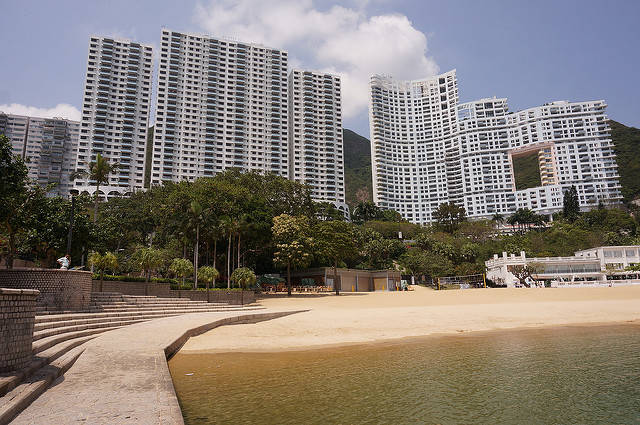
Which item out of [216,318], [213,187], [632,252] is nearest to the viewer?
[216,318]

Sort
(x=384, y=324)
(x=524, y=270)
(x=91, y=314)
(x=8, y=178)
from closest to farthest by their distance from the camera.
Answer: (x=91, y=314), (x=8, y=178), (x=384, y=324), (x=524, y=270)

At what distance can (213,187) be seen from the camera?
155 feet

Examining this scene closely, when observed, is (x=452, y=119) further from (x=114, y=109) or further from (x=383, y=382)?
(x=383, y=382)

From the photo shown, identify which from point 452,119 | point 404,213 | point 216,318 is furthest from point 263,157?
point 216,318

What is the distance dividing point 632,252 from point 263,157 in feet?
378

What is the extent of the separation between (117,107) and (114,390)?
158 metres

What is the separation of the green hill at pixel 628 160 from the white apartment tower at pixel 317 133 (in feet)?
381

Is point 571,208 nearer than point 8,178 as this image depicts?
No

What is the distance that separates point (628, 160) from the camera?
7042 inches

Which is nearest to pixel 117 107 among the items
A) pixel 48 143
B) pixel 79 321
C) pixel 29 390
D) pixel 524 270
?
pixel 48 143

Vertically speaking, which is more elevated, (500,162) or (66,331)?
(500,162)

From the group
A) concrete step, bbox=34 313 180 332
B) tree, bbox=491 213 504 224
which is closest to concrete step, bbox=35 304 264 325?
concrete step, bbox=34 313 180 332

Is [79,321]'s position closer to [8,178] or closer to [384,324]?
[8,178]

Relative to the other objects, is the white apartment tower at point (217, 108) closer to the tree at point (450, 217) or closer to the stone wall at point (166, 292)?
the tree at point (450, 217)
